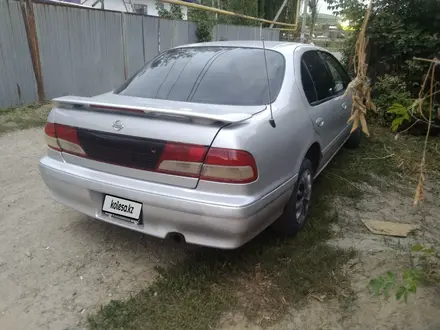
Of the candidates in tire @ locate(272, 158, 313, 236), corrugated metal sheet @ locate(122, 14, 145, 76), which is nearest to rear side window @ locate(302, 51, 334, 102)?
tire @ locate(272, 158, 313, 236)

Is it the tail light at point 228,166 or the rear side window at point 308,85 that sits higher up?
the rear side window at point 308,85

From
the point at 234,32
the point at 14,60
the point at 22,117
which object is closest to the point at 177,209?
the point at 22,117

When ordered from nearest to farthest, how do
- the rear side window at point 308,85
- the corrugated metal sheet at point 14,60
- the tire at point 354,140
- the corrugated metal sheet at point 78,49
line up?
the rear side window at point 308,85, the tire at point 354,140, the corrugated metal sheet at point 14,60, the corrugated metal sheet at point 78,49

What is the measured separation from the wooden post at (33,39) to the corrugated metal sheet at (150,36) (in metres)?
2.96

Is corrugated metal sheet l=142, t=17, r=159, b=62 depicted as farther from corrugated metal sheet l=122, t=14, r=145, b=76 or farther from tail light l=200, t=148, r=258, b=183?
tail light l=200, t=148, r=258, b=183

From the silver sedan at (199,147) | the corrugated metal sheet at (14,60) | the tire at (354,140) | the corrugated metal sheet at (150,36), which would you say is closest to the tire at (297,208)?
the silver sedan at (199,147)

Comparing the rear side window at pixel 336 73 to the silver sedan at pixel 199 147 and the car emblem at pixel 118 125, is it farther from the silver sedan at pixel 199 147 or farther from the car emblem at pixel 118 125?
the car emblem at pixel 118 125

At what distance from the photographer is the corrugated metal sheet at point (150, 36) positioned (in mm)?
9394

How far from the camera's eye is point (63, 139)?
8.82 ft

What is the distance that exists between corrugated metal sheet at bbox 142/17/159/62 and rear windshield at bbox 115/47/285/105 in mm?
6547

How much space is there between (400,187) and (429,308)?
7.54 feet

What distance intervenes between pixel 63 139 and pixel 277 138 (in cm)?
150

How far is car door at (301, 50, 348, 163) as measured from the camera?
3.22m

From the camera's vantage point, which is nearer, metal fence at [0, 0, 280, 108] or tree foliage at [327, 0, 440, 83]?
tree foliage at [327, 0, 440, 83]
